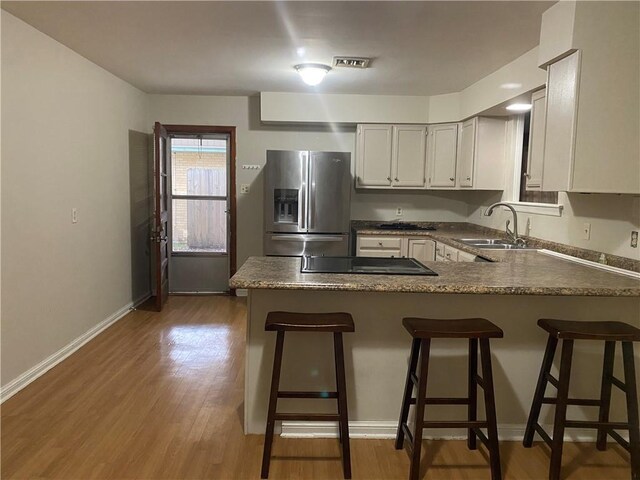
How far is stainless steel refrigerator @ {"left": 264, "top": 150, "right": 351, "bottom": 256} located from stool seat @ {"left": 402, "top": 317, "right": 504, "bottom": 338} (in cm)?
265

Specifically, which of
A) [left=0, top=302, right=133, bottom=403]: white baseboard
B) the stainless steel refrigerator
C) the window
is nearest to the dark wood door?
the window

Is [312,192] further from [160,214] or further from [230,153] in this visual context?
[160,214]

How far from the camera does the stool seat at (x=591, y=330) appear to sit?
2129 mm

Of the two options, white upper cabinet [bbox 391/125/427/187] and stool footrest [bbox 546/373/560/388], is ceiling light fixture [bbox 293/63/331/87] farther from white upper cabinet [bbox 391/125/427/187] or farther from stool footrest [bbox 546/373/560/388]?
stool footrest [bbox 546/373/560/388]

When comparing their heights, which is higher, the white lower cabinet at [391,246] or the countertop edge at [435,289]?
the countertop edge at [435,289]

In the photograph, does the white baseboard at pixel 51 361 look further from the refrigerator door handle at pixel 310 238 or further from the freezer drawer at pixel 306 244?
the refrigerator door handle at pixel 310 238

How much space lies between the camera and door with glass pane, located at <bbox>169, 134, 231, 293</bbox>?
5.64 metres

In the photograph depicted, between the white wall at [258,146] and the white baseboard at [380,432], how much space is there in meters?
3.17

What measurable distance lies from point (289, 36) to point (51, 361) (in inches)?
108

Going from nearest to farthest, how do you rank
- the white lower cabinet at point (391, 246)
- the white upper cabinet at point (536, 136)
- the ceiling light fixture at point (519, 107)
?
1. the white upper cabinet at point (536, 136)
2. the ceiling light fixture at point (519, 107)
3. the white lower cabinet at point (391, 246)

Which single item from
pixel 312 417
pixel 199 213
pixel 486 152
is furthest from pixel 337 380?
pixel 199 213

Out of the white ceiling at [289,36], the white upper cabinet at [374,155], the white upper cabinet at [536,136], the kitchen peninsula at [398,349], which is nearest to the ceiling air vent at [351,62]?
the white ceiling at [289,36]

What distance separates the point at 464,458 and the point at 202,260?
13.3ft

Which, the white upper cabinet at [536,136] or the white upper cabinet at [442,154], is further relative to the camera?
the white upper cabinet at [442,154]
